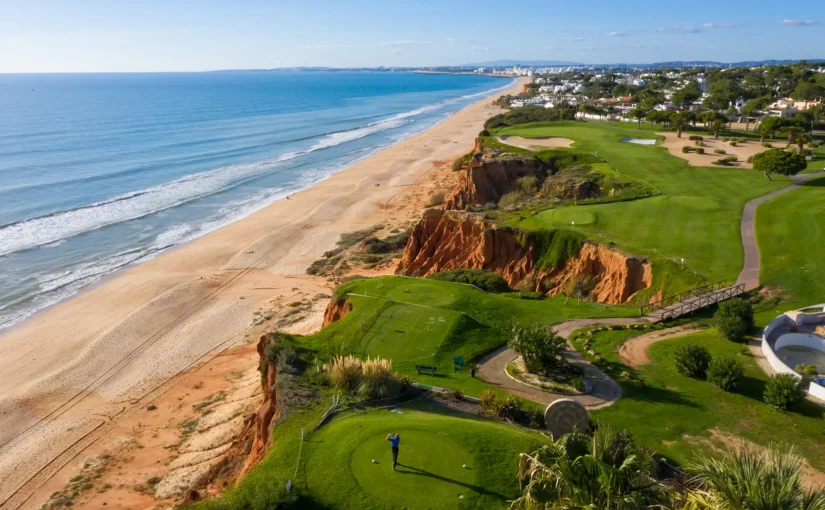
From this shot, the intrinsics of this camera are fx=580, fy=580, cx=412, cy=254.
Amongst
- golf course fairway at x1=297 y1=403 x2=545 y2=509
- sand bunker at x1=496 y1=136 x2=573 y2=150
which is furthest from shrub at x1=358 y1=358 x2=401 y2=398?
sand bunker at x1=496 y1=136 x2=573 y2=150

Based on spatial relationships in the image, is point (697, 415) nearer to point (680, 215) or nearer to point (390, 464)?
point (390, 464)

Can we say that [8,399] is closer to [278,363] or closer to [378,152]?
[278,363]

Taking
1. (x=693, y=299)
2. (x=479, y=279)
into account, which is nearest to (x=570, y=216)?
(x=479, y=279)

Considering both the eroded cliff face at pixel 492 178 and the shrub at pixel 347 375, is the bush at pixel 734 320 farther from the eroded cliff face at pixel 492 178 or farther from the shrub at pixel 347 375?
the eroded cliff face at pixel 492 178

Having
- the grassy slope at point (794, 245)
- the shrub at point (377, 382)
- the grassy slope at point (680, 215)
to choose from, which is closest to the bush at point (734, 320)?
the grassy slope at point (794, 245)

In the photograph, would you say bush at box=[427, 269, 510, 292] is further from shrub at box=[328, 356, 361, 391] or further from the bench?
shrub at box=[328, 356, 361, 391]
